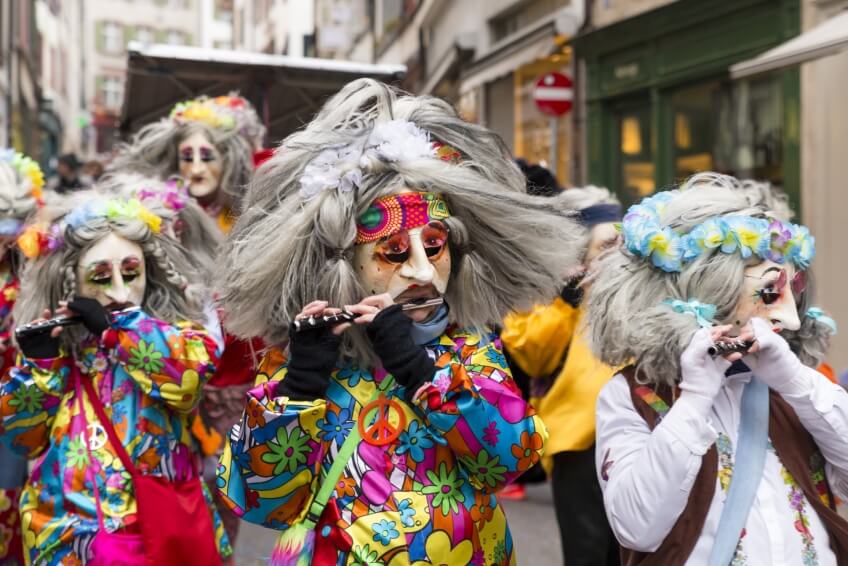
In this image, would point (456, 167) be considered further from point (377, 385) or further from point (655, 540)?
point (655, 540)

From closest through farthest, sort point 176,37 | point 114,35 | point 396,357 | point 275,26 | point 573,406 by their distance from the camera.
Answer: point 396,357
point 573,406
point 275,26
point 114,35
point 176,37

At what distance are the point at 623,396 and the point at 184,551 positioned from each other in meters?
1.53

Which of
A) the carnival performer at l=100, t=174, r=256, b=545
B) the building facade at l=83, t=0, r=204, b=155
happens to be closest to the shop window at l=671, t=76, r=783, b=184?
the carnival performer at l=100, t=174, r=256, b=545

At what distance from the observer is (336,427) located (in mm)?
2570

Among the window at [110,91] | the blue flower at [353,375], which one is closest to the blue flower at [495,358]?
the blue flower at [353,375]

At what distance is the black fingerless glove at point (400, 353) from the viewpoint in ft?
8.07

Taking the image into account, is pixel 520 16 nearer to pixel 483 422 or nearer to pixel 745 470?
pixel 745 470

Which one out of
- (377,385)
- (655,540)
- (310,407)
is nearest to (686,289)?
(655,540)

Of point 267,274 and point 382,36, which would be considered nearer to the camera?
point 267,274

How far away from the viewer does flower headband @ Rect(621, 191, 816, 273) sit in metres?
2.71

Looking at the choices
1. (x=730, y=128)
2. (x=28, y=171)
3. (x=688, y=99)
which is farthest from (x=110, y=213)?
(x=688, y=99)

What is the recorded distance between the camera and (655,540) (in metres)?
2.56

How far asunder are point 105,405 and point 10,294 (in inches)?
39.4

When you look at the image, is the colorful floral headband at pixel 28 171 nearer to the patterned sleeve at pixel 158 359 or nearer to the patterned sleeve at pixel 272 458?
the patterned sleeve at pixel 158 359
